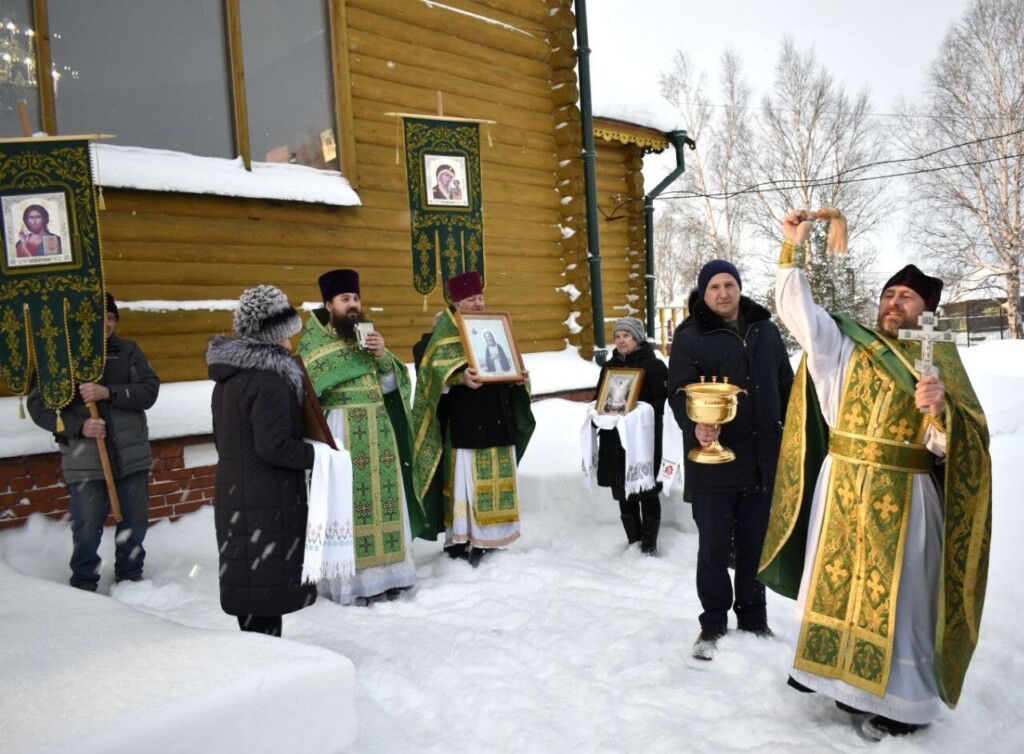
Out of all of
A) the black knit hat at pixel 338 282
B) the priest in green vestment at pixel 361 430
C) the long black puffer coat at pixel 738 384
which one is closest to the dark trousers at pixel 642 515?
the priest in green vestment at pixel 361 430

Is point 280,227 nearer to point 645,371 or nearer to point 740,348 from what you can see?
point 645,371

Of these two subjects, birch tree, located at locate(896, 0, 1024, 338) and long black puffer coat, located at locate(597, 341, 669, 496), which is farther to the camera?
birch tree, located at locate(896, 0, 1024, 338)

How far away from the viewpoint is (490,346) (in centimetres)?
505

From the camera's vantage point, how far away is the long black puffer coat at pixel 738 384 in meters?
3.45

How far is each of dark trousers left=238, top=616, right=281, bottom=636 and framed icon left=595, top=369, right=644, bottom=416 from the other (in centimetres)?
279

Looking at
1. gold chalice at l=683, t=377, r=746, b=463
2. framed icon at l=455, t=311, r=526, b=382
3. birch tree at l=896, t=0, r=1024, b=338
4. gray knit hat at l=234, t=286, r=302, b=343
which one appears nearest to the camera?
gold chalice at l=683, t=377, r=746, b=463

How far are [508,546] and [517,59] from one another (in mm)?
5411

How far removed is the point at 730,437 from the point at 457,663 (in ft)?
5.34

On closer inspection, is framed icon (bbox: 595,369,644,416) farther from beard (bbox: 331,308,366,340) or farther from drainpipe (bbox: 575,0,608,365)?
drainpipe (bbox: 575,0,608,365)

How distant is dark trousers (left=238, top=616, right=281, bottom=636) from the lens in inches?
128

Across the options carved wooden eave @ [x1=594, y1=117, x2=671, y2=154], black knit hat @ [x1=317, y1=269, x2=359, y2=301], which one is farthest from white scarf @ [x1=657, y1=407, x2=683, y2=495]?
carved wooden eave @ [x1=594, y1=117, x2=671, y2=154]

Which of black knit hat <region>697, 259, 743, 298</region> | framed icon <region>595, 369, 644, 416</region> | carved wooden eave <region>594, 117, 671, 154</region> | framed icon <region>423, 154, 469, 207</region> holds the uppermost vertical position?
carved wooden eave <region>594, 117, 671, 154</region>

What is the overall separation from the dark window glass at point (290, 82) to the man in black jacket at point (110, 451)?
2.39m

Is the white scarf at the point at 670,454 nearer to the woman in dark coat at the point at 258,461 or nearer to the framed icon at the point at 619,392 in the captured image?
the framed icon at the point at 619,392
